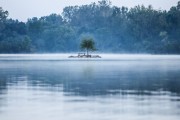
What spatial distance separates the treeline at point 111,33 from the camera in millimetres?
168500

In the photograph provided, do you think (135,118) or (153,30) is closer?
(135,118)

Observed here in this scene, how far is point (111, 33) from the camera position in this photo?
190 meters

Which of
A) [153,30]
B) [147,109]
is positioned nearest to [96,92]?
[147,109]

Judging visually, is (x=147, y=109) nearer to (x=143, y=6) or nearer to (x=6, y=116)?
(x=6, y=116)

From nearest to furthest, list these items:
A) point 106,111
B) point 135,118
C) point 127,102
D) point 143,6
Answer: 1. point 135,118
2. point 106,111
3. point 127,102
4. point 143,6

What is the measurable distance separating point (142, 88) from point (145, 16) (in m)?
155

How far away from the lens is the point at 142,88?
26094 mm

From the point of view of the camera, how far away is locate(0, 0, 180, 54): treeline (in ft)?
553

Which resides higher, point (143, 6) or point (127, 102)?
point (143, 6)

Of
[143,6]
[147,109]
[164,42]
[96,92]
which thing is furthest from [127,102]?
[143,6]

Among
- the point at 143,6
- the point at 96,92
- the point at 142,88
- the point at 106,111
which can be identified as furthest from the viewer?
the point at 143,6

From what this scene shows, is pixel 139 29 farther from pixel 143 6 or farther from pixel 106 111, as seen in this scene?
pixel 106 111

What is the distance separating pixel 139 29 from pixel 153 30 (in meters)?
5.49

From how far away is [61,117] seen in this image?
15695 millimetres
